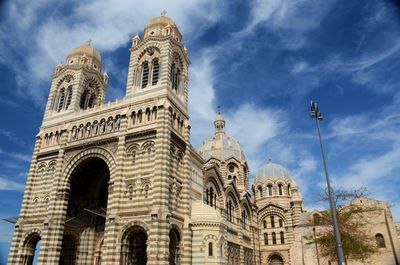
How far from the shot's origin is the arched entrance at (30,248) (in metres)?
30.1

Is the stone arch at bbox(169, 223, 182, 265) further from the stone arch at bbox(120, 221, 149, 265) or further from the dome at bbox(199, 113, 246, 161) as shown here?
the dome at bbox(199, 113, 246, 161)

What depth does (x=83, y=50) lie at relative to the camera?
39.1 metres

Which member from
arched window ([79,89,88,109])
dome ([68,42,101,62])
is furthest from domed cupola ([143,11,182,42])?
arched window ([79,89,88,109])

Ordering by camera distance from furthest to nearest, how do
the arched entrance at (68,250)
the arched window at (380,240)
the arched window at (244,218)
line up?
the arched window at (244,218) < the arched window at (380,240) < the arched entrance at (68,250)

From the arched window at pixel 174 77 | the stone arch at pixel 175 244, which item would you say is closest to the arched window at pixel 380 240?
the stone arch at pixel 175 244

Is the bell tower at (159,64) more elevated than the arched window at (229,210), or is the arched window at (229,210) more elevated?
the bell tower at (159,64)

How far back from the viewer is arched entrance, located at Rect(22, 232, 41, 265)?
30.1 metres

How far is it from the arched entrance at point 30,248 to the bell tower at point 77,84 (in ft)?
40.5

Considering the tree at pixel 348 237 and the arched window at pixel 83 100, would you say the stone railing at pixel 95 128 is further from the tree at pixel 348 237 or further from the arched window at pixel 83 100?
the tree at pixel 348 237

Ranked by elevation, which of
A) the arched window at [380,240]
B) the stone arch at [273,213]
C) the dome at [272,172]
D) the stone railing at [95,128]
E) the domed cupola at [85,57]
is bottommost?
the arched window at [380,240]

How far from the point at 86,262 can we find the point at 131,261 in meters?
7.41

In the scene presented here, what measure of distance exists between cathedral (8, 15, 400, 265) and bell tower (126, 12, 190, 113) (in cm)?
11

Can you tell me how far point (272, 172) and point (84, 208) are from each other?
34939 millimetres

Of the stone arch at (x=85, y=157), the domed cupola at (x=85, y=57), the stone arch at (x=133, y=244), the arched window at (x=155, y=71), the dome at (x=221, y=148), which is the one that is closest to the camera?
the stone arch at (x=133, y=244)
